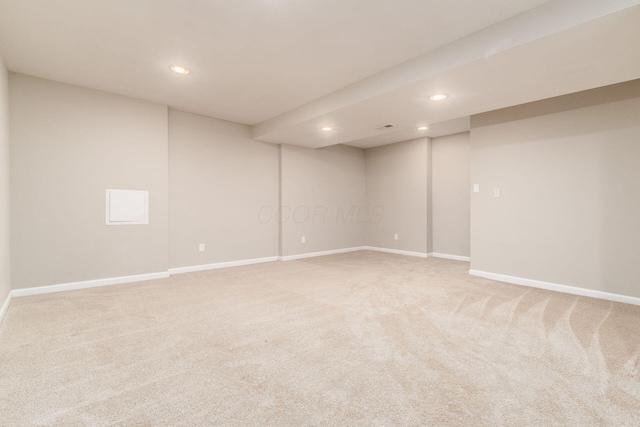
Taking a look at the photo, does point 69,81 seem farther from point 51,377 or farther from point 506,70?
point 506,70

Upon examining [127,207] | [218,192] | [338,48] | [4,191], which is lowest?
[127,207]

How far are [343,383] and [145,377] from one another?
117cm

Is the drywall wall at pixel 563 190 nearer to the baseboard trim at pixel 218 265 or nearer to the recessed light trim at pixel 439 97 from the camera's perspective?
the recessed light trim at pixel 439 97

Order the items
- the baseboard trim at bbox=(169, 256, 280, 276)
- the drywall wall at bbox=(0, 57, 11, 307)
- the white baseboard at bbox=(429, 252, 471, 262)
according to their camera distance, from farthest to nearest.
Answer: the white baseboard at bbox=(429, 252, 471, 262) < the baseboard trim at bbox=(169, 256, 280, 276) < the drywall wall at bbox=(0, 57, 11, 307)

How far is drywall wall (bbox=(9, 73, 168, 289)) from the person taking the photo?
11.2 feet

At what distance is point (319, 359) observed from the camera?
2.00 metres

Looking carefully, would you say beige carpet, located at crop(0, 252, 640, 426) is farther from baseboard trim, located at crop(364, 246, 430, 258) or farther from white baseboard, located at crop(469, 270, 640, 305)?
baseboard trim, located at crop(364, 246, 430, 258)

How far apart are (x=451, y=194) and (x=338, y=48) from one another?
13.9 feet

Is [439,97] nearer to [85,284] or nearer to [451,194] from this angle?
[451,194]

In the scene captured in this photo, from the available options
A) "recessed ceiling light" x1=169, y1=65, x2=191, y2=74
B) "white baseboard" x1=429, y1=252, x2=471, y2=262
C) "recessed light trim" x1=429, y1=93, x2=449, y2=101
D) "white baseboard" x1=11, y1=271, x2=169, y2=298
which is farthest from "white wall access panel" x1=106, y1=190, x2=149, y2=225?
"white baseboard" x1=429, y1=252, x2=471, y2=262

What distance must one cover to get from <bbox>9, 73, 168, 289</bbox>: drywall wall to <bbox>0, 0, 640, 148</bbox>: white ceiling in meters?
0.30

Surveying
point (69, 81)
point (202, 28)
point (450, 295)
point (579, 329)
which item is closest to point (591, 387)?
point (579, 329)

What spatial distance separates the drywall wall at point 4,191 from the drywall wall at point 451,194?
6.41 metres

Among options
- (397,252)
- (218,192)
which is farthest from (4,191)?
(397,252)
